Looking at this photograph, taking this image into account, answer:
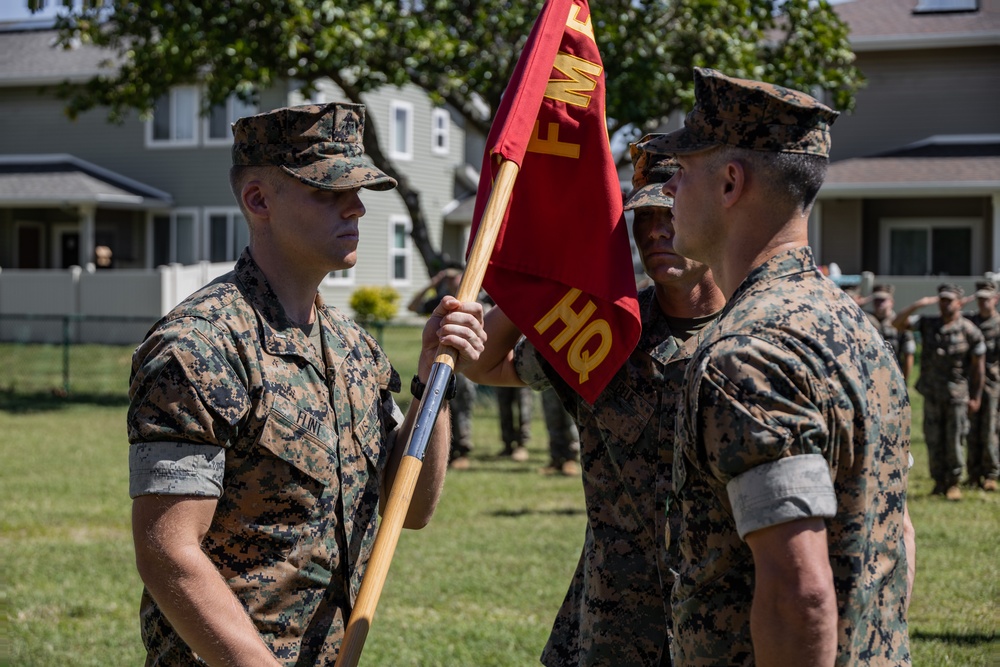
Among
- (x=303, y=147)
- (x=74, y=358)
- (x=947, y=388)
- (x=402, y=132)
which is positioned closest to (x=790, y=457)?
(x=303, y=147)

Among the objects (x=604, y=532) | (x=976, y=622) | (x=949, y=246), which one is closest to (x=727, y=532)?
(x=604, y=532)

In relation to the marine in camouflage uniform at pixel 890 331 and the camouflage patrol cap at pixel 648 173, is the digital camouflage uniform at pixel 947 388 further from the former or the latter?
the camouflage patrol cap at pixel 648 173

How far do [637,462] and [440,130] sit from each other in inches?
1220

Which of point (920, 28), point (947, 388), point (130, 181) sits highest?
point (920, 28)

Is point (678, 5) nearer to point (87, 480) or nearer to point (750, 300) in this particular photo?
point (87, 480)

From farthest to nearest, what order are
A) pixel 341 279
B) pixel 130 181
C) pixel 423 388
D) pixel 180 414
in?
1. pixel 130 181
2. pixel 341 279
3. pixel 423 388
4. pixel 180 414

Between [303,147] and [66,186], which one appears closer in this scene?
[303,147]

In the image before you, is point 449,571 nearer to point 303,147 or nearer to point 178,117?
point 303,147

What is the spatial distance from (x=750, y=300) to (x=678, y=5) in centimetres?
1419

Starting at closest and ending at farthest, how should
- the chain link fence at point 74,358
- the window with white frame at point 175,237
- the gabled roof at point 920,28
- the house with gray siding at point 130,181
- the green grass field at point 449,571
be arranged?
1. the green grass field at point 449,571
2. the chain link fence at point 74,358
3. the gabled roof at point 920,28
4. the house with gray siding at point 130,181
5. the window with white frame at point 175,237

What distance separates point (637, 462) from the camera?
352cm

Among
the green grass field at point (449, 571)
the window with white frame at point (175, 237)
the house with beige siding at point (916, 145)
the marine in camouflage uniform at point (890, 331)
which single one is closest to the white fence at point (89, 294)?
the window with white frame at point (175, 237)

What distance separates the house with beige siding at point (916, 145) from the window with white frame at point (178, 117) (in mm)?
15974

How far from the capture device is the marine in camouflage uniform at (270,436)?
105 inches
